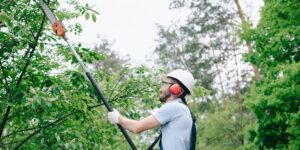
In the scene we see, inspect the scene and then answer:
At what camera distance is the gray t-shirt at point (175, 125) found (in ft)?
13.8

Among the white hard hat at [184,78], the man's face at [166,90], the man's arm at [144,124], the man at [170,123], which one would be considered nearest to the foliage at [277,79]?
the white hard hat at [184,78]

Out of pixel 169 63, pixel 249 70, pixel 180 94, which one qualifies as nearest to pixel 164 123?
pixel 180 94

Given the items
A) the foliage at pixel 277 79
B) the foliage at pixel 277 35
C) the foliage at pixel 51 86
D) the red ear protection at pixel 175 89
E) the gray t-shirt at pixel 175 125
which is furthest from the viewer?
the foliage at pixel 277 35

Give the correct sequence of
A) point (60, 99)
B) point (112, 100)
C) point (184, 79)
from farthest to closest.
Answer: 1. point (112, 100)
2. point (60, 99)
3. point (184, 79)

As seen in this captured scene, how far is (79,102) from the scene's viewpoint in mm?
5223

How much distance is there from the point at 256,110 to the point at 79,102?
999 centimetres

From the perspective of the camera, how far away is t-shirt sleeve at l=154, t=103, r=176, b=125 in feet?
13.8

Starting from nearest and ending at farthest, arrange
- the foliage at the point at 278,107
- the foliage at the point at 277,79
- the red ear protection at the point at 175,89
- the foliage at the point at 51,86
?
the red ear protection at the point at 175,89 → the foliage at the point at 51,86 → the foliage at the point at 278,107 → the foliage at the point at 277,79

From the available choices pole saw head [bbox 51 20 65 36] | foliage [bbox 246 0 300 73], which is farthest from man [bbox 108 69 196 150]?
foliage [bbox 246 0 300 73]

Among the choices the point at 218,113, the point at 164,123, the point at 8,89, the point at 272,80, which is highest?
the point at 8,89

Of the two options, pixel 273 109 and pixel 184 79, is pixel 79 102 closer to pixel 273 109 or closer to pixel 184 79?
pixel 184 79

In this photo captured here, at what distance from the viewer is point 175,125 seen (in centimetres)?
424

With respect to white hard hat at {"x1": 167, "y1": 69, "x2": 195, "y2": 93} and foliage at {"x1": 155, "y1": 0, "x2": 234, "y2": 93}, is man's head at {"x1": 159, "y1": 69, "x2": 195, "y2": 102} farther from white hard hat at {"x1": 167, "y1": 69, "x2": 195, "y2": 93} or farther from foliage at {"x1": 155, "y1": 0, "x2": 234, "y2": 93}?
foliage at {"x1": 155, "y1": 0, "x2": 234, "y2": 93}

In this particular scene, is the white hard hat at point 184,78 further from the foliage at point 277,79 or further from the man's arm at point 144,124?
the foliage at point 277,79
